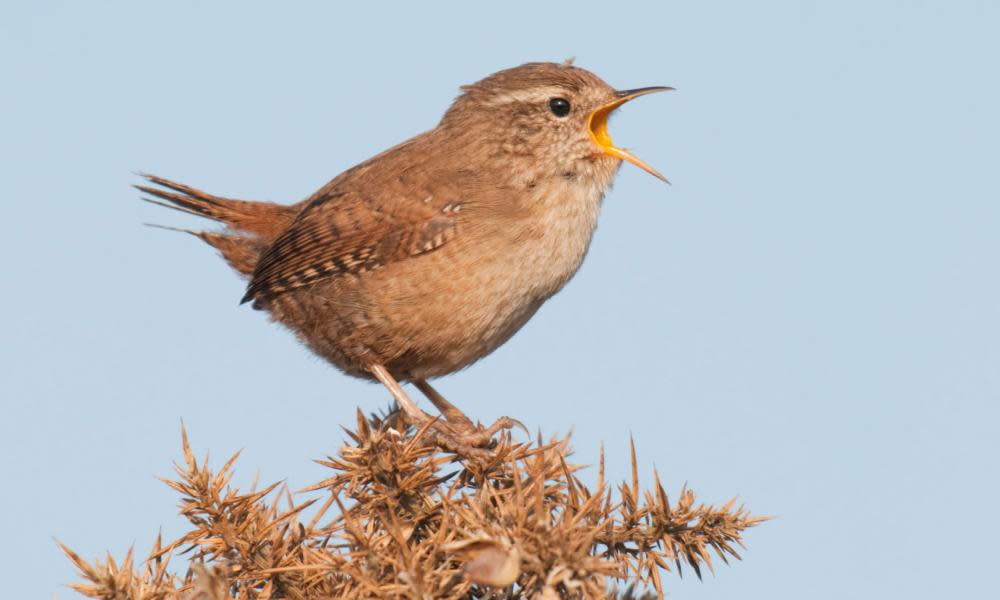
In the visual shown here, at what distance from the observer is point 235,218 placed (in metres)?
4.59

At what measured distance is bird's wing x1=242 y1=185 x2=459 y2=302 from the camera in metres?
3.84

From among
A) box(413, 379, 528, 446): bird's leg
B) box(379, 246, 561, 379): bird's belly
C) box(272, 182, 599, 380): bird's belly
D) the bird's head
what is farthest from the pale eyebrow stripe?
box(413, 379, 528, 446): bird's leg

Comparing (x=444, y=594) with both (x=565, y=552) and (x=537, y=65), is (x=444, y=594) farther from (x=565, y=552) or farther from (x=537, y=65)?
(x=537, y=65)

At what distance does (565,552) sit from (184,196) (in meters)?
3.35

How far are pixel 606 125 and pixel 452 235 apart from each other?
33.6 inches

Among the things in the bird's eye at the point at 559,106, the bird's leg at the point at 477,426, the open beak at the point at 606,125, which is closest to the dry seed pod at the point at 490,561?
the bird's leg at the point at 477,426

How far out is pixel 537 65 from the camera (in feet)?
14.0

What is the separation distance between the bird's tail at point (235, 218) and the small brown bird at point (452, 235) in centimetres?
15

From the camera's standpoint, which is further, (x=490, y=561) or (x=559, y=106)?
(x=559, y=106)

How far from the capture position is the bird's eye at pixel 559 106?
13.5ft

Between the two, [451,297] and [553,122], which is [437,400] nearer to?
[451,297]

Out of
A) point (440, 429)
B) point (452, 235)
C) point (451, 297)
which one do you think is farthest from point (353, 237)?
point (440, 429)

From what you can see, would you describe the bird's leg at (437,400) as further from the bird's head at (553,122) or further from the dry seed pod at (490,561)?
the dry seed pod at (490,561)

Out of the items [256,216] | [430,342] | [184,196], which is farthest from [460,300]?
[184,196]
